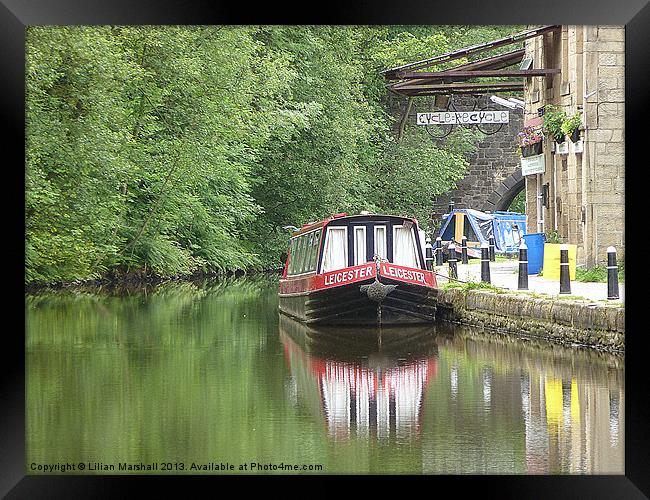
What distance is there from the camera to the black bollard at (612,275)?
12078 mm

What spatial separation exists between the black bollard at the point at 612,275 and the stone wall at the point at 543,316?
256 millimetres

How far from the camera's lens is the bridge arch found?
102ft

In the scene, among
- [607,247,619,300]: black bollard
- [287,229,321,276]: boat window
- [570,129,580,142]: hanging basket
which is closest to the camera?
[607,247,619,300]: black bollard

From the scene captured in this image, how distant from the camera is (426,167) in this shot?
3116 cm

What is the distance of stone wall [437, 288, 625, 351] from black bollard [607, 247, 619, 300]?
0.84ft

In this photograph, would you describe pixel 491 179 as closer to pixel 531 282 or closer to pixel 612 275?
pixel 531 282

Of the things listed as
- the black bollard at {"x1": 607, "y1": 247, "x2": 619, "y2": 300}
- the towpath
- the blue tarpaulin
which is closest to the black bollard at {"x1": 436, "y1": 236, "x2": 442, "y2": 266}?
the blue tarpaulin

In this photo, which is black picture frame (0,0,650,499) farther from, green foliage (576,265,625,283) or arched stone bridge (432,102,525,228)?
arched stone bridge (432,102,525,228)

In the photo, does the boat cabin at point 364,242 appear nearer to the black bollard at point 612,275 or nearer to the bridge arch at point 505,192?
the black bollard at point 612,275

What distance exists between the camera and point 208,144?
24.7 meters

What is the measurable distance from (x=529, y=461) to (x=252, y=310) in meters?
12.4
